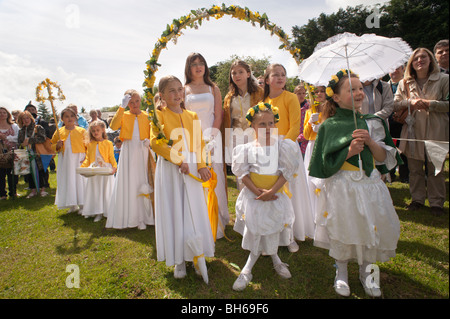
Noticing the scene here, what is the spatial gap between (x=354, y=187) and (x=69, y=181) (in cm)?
651

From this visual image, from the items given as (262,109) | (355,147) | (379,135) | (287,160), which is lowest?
(287,160)

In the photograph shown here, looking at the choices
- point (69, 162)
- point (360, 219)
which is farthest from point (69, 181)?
point (360, 219)

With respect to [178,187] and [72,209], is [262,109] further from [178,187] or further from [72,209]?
[72,209]

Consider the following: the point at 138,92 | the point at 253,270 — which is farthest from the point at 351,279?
the point at 138,92

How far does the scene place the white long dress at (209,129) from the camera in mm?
4459

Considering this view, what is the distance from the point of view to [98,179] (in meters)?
6.43

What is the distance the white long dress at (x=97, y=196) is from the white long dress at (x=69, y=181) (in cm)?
59

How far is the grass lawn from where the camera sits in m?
3.05

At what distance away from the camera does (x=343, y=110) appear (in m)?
2.98

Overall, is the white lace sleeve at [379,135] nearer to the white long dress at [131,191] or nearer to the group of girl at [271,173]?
the group of girl at [271,173]

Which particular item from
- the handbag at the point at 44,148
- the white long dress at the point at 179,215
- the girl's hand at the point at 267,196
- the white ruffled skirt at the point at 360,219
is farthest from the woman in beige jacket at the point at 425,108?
the handbag at the point at 44,148

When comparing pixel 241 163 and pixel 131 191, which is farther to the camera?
pixel 131 191

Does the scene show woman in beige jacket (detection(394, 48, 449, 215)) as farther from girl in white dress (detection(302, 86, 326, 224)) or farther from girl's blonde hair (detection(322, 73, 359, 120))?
girl's blonde hair (detection(322, 73, 359, 120))
